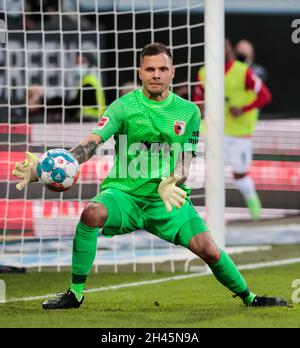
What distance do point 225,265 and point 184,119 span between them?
39.2 inches

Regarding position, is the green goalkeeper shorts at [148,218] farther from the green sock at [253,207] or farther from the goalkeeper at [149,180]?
the green sock at [253,207]

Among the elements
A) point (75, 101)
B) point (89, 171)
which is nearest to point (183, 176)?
point (89, 171)

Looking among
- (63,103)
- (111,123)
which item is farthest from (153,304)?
(63,103)

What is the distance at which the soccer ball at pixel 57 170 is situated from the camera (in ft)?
22.9

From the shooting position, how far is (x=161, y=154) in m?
7.71

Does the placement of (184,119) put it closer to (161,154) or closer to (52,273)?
(161,154)

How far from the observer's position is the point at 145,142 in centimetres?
769

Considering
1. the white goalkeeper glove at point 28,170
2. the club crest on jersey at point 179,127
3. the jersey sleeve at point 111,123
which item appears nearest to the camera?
the white goalkeeper glove at point 28,170

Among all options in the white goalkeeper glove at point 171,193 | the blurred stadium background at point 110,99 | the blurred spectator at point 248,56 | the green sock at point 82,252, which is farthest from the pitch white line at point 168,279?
the blurred spectator at point 248,56

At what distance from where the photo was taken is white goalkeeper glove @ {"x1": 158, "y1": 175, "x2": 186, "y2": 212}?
274 inches

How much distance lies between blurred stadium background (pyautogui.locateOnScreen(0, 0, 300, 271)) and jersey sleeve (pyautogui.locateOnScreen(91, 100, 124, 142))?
2807mm

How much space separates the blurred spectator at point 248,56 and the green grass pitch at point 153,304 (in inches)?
324

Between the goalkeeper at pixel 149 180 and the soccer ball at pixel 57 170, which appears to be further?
the goalkeeper at pixel 149 180

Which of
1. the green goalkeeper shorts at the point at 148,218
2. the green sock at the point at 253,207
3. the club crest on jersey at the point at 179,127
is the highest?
the club crest on jersey at the point at 179,127
